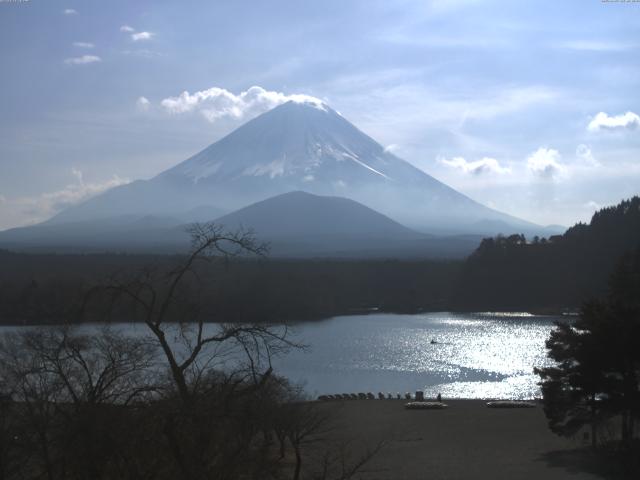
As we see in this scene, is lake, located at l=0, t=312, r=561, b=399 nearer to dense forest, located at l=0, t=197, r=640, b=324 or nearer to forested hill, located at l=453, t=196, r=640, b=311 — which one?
dense forest, located at l=0, t=197, r=640, b=324

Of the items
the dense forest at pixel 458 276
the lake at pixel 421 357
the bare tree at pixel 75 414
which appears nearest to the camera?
the bare tree at pixel 75 414

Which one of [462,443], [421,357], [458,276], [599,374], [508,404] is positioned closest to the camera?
[599,374]

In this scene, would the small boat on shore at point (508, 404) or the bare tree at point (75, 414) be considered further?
the small boat on shore at point (508, 404)

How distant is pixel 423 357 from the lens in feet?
71.9

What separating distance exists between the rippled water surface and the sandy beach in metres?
2.90

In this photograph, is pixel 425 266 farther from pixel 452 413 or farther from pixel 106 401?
pixel 106 401

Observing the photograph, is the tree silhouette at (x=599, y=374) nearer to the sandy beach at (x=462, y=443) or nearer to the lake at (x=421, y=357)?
the sandy beach at (x=462, y=443)

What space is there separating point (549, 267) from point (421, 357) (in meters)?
20.2

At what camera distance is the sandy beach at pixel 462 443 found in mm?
8508

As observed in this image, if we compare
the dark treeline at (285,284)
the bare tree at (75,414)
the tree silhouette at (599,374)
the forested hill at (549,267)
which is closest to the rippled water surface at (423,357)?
the dark treeline at (285,284)

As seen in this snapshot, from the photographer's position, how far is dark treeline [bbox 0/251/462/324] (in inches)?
1075

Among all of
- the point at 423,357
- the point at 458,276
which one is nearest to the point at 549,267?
the point at 458,276

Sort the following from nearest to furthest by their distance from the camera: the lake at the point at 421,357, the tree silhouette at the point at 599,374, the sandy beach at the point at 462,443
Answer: the sandy beach at the point at 462,443
the tree silhouette at the point at 599,374
the lake at the point at 421,357

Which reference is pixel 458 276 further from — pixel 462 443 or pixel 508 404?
pixel 462 443
